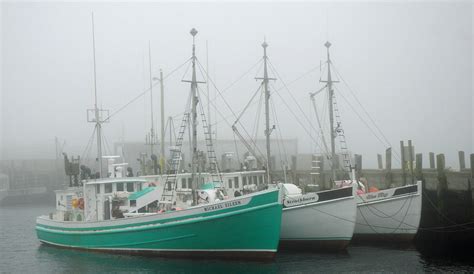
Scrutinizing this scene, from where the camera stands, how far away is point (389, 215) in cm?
2411

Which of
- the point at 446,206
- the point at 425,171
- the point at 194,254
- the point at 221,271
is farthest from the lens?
the point at 425,171

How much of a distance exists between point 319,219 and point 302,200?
3.69ft

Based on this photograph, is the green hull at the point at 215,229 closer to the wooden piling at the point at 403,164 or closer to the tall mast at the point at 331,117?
the tall mast at the point at 331,117

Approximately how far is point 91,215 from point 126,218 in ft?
12.7

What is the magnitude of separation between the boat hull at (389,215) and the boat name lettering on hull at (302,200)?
12.0ft

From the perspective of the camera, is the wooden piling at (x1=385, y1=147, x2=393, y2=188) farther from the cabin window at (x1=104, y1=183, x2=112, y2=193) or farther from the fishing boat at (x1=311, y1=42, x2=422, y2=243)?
the cabin window at (x1=104, y1=183, x2=112, y2=193)

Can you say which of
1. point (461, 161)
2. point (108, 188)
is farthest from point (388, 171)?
point (108, 188)

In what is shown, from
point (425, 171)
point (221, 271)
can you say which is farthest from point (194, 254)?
point (425, 171)

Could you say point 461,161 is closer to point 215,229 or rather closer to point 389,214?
point 389,214

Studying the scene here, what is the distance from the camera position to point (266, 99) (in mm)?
26125

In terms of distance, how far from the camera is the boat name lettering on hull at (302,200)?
22.3 meters

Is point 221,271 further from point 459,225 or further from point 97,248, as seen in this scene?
point 459,225

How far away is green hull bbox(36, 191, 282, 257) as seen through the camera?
62.1 ft

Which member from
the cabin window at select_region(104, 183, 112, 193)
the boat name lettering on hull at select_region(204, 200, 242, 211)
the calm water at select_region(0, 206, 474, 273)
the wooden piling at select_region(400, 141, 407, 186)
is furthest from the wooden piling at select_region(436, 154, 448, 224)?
the cabin window at select_region(104, 183, 112, 193)
